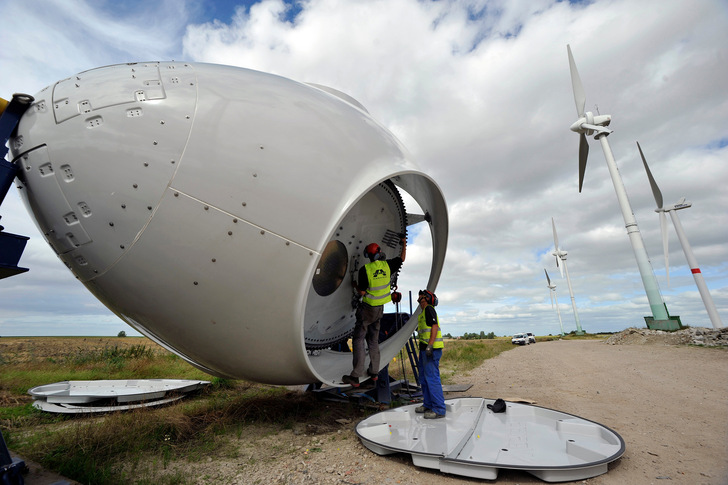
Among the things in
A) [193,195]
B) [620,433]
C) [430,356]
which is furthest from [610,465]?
[193,195]

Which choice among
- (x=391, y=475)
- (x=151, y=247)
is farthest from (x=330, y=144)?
(x=391, y=475)

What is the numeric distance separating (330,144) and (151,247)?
2.06 meters

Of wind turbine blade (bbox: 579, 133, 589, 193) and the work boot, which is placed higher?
wind turbine blade (bbox: 579, 133, 589, 193)

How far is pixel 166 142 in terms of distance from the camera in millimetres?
3506

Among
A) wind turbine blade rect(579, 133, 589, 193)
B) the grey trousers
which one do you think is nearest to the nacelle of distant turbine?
the grey trousers

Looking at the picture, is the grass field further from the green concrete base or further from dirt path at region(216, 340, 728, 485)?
the green concrete base

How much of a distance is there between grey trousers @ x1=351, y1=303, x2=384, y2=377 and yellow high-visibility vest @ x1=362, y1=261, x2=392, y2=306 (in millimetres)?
119

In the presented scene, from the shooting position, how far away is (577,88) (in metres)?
25.6

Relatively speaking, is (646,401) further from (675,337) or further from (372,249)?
(675,337)

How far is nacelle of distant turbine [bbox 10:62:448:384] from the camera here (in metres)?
3.48

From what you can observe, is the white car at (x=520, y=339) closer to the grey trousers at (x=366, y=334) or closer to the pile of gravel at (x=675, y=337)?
the pile of gravel at (x=675, y=337)

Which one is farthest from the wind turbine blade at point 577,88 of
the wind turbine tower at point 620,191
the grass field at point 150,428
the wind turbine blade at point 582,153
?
the grass field at point 150,428

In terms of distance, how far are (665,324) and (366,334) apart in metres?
23.5

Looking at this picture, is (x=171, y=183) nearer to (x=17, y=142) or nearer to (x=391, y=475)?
(x=17, y=142)
